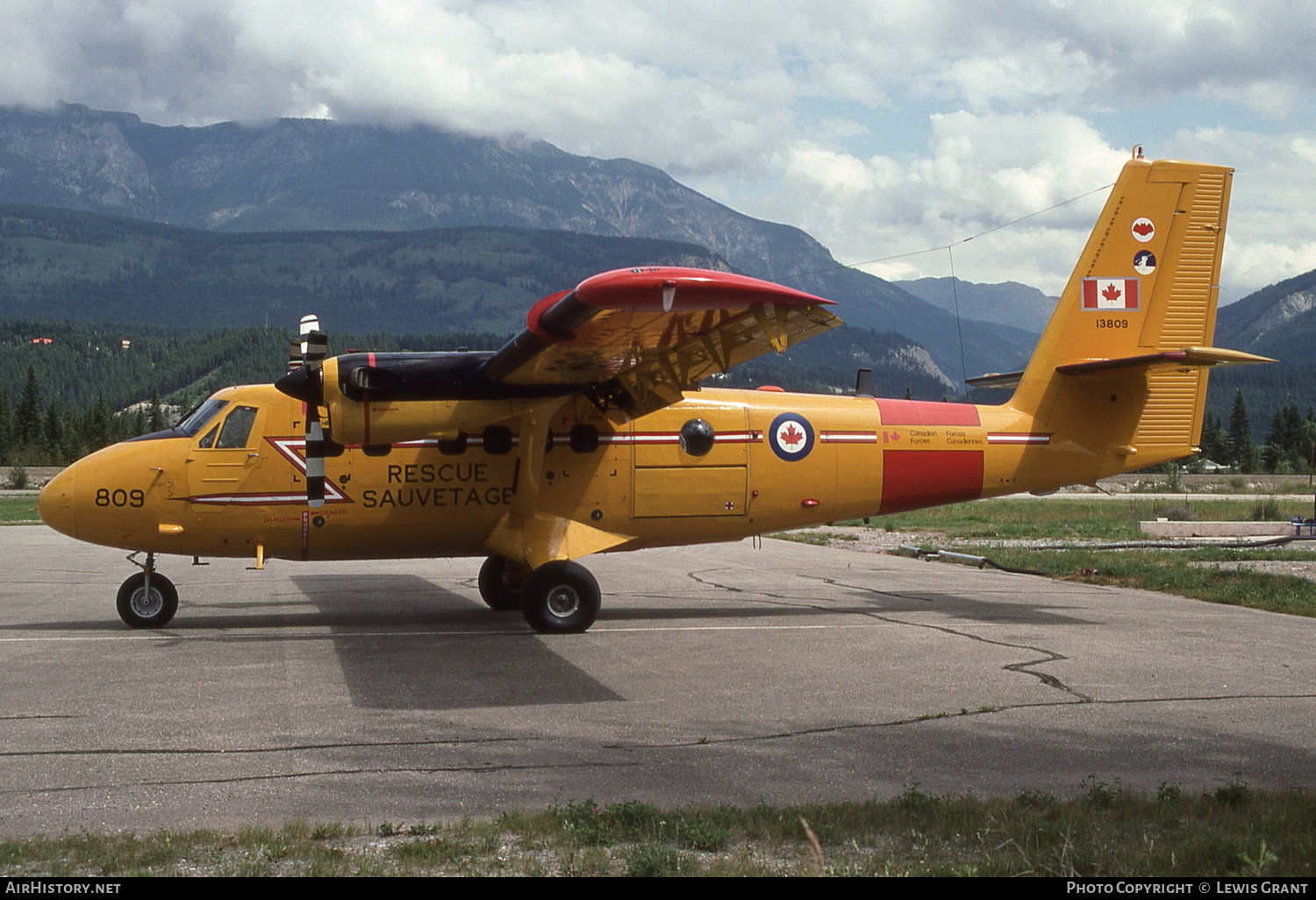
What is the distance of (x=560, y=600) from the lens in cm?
1423

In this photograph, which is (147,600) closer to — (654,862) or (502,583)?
(502,583)

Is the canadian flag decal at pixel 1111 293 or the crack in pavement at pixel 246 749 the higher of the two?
the canadian flag decal at pixel 1111 293

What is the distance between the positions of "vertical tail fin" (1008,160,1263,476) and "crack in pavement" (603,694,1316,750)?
6.58 meters

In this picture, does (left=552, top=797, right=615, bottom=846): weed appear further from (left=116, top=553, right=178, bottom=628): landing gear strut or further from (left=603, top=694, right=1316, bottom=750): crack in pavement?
(left=116, top=553, right=178, bottom=628): landing gear strut

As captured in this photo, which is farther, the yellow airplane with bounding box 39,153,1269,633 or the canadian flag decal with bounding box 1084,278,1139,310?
the canadian flag decal with bounding box 1084,278,1139,310

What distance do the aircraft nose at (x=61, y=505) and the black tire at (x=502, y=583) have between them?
17.5 feet

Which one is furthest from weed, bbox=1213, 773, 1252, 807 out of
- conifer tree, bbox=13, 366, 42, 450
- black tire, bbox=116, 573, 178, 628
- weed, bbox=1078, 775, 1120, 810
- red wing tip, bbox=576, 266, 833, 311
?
conifer tree, bbox=13, 366, 42, 450

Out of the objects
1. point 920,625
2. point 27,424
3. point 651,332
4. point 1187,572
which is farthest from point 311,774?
point 27,424

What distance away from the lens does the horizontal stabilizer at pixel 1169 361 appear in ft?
45.9

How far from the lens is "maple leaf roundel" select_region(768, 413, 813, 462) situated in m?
16.0

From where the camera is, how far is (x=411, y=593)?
18812mm

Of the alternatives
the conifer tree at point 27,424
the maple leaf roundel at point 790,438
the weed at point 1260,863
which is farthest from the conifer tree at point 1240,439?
the weed at point 1260,863

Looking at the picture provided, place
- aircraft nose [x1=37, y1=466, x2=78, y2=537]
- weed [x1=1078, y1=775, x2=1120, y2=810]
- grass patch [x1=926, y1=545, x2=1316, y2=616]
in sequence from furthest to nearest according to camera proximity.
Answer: grass patch [x1=926, y1=545, x2=1316, y2=616], aircraft nose [x1=37, y1=466, x2=78, y2=537], weed [x1=1078, y1=775, x2=1120, y2=810]

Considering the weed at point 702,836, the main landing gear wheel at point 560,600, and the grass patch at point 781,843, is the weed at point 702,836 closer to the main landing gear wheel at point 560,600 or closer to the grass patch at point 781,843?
the grass patch at point 781,843
